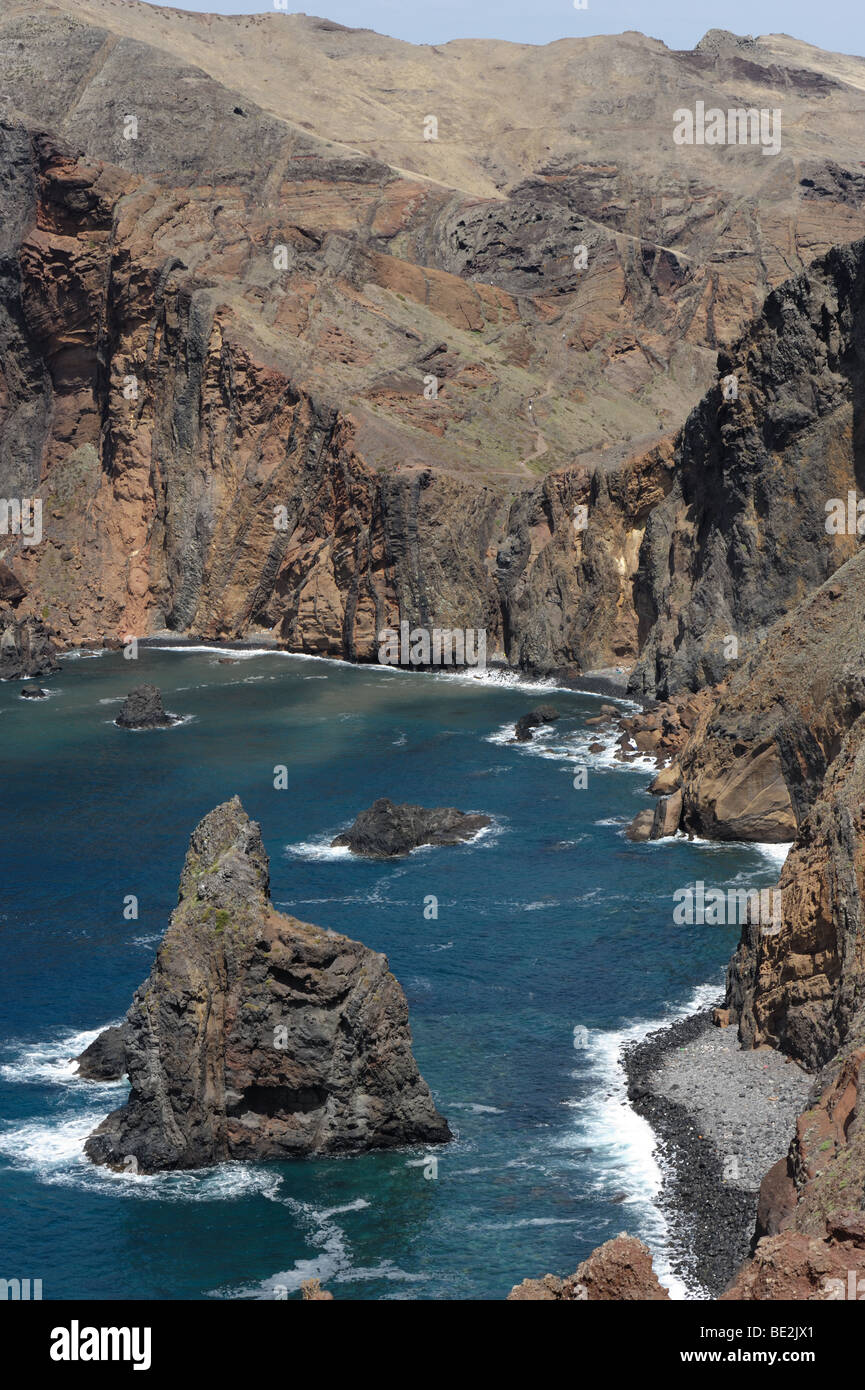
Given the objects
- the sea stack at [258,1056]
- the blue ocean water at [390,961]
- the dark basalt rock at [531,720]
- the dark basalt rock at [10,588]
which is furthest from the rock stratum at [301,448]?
the sea stack at [258,1056]

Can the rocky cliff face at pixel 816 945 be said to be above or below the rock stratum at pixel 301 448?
below

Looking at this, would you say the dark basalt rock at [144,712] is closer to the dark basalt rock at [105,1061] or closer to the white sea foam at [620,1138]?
the dark basalt rock at [105,1061]

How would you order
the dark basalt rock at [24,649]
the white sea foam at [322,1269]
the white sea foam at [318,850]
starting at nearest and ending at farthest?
the white sea foam at [322,1269], the white sea foam at [318,850], the dark basalt rock at [24,649]

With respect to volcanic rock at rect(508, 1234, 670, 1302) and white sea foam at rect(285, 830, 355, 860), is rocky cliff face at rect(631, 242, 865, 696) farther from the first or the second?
volcanic rock at rect(508, 1234, 670, 1302)

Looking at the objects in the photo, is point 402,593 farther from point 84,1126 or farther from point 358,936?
point 84,1126

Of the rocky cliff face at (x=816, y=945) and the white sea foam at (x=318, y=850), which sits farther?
the white sea foam at (x=318, y=850)

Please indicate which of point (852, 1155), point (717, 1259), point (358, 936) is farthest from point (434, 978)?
point (852, 1155)
